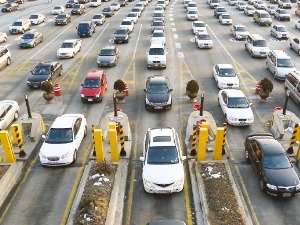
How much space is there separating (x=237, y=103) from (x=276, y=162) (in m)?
7.30

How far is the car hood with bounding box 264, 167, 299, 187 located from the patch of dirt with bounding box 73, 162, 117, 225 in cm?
724

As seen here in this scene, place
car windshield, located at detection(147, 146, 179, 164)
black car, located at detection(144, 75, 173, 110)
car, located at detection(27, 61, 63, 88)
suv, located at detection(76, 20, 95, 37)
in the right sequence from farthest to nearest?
suv, located at detection(76, 20, 95, 37), car, located at detection(27, 61, 63, 88), black car, located at detection(144, 75, 173, 110), car windshield, located at detection(147, 146, 179, 164)

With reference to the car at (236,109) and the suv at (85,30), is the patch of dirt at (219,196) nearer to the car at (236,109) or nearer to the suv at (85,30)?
the car at (236,109)

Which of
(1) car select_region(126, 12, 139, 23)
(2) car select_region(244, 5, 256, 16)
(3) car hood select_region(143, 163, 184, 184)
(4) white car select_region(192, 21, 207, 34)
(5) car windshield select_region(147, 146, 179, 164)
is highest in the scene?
(5) car windshield select_region(147, 146, 179, 164)

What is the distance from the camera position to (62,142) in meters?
18.4

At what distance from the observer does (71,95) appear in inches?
1082

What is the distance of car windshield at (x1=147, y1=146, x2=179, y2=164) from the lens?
53.0ft

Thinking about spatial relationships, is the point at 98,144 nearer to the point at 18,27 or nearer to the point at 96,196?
the point at 96,196

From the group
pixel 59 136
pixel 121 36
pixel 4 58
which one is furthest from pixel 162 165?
pixel 121 36

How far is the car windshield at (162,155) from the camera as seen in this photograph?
1616 centimetres

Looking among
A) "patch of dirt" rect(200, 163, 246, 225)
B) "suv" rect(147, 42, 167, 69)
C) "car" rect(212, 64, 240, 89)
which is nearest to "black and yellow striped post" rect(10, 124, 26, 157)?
"patch of dirt" rect(200, 163, 246, 225)

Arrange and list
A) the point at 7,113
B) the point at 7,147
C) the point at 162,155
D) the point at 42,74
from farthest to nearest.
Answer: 1. the point at 42,74
2. the point at 7,113
3. the point at 7,147
4. the point at 162,155

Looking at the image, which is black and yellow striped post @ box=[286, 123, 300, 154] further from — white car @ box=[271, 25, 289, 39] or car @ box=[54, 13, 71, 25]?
car @ box=[54, 13, 71, 25]

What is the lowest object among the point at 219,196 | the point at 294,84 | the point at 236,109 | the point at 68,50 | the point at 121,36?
the point at 121,36
